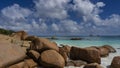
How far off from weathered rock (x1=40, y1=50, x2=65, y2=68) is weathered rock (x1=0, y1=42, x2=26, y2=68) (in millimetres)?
1086

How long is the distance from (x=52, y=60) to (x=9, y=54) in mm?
2198

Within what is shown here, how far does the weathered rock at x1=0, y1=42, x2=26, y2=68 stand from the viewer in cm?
1069

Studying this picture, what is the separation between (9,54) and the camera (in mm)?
11234

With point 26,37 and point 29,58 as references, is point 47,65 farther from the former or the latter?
point 26,37

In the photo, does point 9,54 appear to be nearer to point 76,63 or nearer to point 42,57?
point 42,57

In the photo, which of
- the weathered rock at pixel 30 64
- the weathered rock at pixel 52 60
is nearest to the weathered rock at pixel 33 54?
the weathered rock at pixel 30 64

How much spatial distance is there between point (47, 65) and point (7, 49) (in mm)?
2183

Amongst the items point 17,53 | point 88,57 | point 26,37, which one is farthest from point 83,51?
point 26,37

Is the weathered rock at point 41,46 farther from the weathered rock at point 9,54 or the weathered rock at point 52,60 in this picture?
the weathered rock at point 9,54

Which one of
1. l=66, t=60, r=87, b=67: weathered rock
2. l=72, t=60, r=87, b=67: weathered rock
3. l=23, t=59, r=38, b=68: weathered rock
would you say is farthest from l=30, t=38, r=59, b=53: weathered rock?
l=72, t=60, r=87, b=67: weathered rock

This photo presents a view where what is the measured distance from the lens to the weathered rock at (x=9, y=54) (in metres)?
10.7

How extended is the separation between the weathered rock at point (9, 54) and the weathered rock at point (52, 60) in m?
1.09

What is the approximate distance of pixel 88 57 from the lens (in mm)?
14156

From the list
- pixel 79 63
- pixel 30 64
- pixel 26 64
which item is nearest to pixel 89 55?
pixel 79 63
